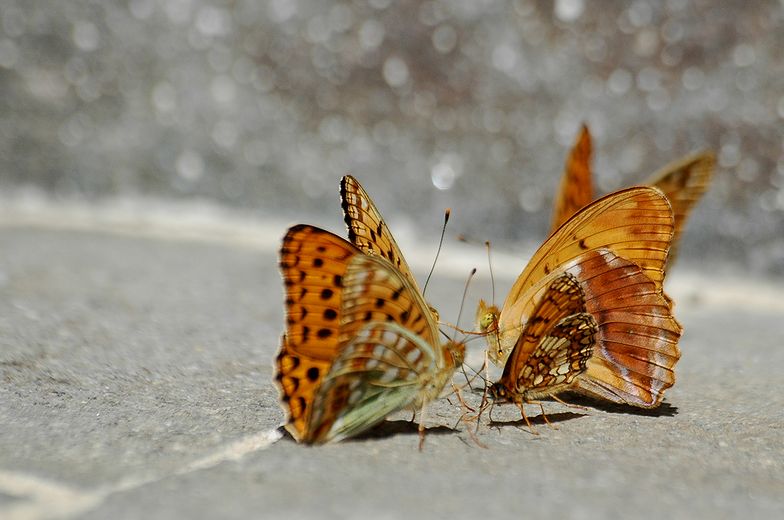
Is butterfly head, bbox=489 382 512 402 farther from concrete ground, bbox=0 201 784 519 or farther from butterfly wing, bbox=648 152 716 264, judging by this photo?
butterfly wing, bbox=648 152 716 264

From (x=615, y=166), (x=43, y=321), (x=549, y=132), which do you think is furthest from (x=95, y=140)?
(x=615, y=166)

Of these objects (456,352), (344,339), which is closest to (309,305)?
(344,339)

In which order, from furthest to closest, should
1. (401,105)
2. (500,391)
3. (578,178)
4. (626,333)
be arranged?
(401,105) < (578,178) < (626,333) < (500,391)

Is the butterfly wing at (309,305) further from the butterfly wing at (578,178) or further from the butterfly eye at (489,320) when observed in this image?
the butterfly wing at (578,178)

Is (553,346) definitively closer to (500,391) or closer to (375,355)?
(500,391)

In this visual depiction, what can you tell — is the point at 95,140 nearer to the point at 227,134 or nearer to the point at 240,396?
the point at 227,134

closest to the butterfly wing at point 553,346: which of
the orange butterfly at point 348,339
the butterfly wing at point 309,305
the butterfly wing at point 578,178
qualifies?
the orange butterfly at point 348,339
